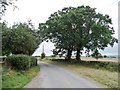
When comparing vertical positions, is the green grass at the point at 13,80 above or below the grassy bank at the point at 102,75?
above

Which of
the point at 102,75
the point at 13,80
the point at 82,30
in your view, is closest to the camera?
the point at 13,80

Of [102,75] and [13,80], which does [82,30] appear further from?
[13,80]

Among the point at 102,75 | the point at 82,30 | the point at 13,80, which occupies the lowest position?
the point at 102,75

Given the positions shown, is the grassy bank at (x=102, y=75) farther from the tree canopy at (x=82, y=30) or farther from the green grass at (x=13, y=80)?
the tree canopy at (x=82, y=30)

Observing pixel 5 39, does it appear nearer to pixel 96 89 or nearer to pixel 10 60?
pixel 10 60

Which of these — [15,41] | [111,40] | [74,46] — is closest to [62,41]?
[74,46]

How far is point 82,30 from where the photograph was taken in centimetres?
5116

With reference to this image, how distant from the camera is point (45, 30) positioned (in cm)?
5338

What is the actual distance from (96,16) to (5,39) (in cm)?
1953

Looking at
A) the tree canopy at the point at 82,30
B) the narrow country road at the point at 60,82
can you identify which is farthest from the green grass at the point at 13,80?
the tree canopy at the point at 82,30

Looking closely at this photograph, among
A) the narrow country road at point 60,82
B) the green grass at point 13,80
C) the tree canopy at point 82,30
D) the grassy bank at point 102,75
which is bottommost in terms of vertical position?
the grassy bank at point 102,75

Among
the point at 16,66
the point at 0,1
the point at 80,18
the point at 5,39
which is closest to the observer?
the point at 0,1

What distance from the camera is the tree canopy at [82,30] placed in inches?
1966

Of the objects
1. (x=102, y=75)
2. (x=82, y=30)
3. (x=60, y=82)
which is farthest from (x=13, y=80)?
(x=82, y=30)
